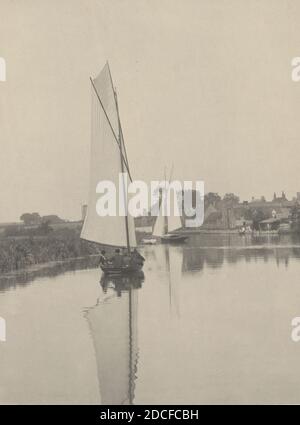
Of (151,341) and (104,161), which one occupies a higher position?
(104,161)

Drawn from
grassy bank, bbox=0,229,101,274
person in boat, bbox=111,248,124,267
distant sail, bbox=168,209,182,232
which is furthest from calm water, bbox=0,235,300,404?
distant sail, bbox=168,209,182,232

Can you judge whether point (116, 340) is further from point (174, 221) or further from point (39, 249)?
point (174, 221)

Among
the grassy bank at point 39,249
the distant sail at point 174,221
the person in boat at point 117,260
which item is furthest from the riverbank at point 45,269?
the distant sail at point 174,221

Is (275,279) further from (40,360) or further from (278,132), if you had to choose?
(40,360)

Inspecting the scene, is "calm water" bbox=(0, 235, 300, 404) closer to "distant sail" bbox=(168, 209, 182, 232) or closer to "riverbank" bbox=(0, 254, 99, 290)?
"riverbank" bbox=(0, 254, 99, 290)

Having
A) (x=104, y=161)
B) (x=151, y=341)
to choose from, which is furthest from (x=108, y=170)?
(x=151, y=341)
